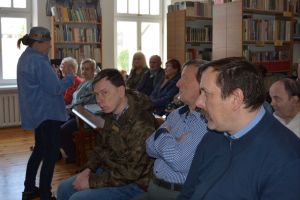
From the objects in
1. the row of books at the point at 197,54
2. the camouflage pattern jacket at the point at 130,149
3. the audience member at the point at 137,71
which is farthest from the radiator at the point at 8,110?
the camouflage pattern jacket at the point at 130,149

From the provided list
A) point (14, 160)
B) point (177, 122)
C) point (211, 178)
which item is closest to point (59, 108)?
point (177, 122)

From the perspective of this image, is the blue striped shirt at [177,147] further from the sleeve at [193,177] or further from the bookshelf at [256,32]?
the bookshelf at [256,32]

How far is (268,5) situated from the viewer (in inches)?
230

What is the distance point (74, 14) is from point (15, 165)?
3039 mm

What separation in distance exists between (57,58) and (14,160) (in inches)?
90.4

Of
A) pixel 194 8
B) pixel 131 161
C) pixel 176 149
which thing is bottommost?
pixel 131 161

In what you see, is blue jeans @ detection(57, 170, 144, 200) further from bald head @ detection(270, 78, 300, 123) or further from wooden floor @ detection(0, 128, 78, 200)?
wooden floor @ detection(0, 128, 78, 200)

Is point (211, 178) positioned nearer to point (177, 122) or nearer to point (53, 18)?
point (177, 122)

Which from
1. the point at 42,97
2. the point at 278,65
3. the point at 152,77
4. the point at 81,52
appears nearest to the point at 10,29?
the point at 81,52

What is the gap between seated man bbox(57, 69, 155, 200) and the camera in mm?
2102

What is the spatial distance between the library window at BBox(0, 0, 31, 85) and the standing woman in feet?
11.6

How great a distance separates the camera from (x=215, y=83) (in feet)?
4.09

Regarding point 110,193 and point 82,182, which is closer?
point 110,193

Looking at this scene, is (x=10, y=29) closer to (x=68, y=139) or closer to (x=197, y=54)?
(x=68, y=139)
